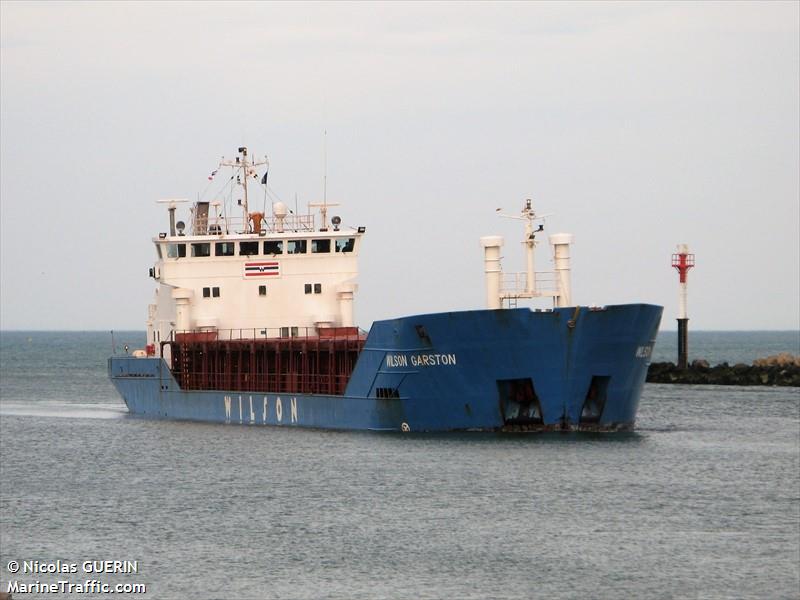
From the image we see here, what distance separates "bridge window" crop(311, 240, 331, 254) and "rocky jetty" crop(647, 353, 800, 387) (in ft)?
72.8

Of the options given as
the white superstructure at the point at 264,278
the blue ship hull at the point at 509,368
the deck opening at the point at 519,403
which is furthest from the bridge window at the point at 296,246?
the deck opening at the point at 519,403

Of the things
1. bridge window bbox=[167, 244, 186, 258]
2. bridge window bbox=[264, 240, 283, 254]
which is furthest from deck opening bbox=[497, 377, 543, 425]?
bridge window bbox=[167, 244, 186, 258]

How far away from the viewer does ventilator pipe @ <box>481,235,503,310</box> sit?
3600 cm

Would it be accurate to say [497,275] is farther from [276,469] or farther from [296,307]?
[296,307]

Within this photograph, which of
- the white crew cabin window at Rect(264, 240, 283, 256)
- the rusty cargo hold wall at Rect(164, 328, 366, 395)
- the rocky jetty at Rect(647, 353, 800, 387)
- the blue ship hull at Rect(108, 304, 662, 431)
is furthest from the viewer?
the rocky jetty at Rect(647, 353, 800, 387)

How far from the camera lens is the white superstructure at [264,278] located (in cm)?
4681

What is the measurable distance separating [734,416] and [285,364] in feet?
48.2

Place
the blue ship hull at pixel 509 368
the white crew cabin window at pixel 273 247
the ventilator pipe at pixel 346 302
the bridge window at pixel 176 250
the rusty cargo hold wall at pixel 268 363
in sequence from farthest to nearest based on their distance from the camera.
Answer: the bridge window at pixel 176 250, the ventilator pipe at pixel 346 302, the white crew cabin window at pixel 273 247, the rusty cargo hold wall at pixel 268 363, the blue ship hull at pixel 509 368

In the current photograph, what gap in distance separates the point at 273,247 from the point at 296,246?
75cm

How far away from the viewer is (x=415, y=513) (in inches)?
1056

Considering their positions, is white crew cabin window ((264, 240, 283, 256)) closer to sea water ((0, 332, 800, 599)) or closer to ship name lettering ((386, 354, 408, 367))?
sea water ((0, 332, 800, 599))

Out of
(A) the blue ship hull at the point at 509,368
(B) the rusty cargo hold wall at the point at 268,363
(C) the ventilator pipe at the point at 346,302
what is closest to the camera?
(A) the blue ship hull at the point at 509,368

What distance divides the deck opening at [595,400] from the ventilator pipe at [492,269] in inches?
123

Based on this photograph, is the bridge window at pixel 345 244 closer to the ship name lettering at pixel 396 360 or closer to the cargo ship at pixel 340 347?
the cargo ship at pixel 340 347
